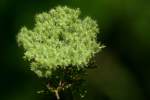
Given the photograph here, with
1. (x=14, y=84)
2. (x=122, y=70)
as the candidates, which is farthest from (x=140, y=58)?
(x=14, y=84)

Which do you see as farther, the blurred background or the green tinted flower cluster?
the blurred background

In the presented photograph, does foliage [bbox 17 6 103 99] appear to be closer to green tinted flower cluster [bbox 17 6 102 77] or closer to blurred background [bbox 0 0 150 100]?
green tinted flower cluster [bbox 17 6 102 77]

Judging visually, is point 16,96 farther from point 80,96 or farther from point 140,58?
point 140,58

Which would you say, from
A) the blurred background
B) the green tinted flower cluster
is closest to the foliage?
the green tinted flower cluster

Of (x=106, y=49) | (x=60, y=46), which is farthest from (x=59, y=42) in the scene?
(x=106, y=49)

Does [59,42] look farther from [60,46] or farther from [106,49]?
[106,49]

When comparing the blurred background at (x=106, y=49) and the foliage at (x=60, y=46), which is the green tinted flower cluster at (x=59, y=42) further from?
the blurred background at (x=106, y=49)

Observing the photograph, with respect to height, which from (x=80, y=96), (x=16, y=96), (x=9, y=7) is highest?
(x=9, y=7)
